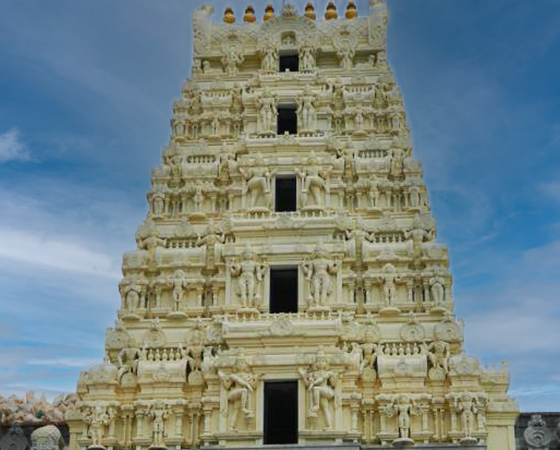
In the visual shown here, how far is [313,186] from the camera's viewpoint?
108 ft

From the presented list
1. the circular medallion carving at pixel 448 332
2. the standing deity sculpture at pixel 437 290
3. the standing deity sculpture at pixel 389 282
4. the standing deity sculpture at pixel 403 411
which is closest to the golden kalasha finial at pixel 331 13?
the standing deity sculpture at pixel 389 282

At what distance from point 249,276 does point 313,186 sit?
4.69 metres

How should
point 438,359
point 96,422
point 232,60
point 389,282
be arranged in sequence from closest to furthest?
point 96,422 < point 438,359 < point 389,282 < point 232,60

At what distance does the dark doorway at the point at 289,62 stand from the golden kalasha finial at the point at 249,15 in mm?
3326

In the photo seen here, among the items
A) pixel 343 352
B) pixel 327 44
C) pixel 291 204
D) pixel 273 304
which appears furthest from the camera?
pixel 327 44

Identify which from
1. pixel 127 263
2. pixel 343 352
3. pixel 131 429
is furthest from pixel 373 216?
pixel 131 429

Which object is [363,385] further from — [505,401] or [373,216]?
[373,216]

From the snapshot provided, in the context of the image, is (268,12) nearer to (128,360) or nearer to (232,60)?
(232,60)

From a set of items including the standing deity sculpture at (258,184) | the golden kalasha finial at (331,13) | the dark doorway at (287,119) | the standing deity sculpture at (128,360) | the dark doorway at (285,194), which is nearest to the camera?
the standing deity sculpture at (128,360)

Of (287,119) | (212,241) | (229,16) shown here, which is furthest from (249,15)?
(212,241)

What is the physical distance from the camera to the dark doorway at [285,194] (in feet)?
112

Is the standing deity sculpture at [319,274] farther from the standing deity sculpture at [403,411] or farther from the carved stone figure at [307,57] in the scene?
the carved stone figure at [307,57]

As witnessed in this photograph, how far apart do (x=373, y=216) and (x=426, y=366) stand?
22.5 ft

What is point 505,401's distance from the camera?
93.1ft
